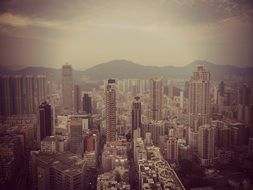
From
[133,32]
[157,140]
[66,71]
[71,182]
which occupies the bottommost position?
[71,182]

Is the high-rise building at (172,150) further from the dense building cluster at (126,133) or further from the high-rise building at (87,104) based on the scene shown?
the high-rise building at (87,104)

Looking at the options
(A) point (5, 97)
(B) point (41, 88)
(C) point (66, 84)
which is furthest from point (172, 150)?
(A) point (5, 97)

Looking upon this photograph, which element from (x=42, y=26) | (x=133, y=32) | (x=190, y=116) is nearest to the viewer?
(x=42, y=26)

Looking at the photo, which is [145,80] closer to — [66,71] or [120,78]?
[120,78]

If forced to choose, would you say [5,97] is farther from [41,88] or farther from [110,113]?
[110,113]

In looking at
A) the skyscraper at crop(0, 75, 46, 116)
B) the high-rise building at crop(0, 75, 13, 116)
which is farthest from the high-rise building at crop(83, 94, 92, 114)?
the high-rise building at crop(0, 75, 13, 116)

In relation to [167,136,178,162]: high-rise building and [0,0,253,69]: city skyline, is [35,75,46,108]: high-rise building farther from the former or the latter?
[167,136,178,162]: high-rise building

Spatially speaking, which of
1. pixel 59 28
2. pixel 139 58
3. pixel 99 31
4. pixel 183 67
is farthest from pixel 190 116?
pixel 59 28
